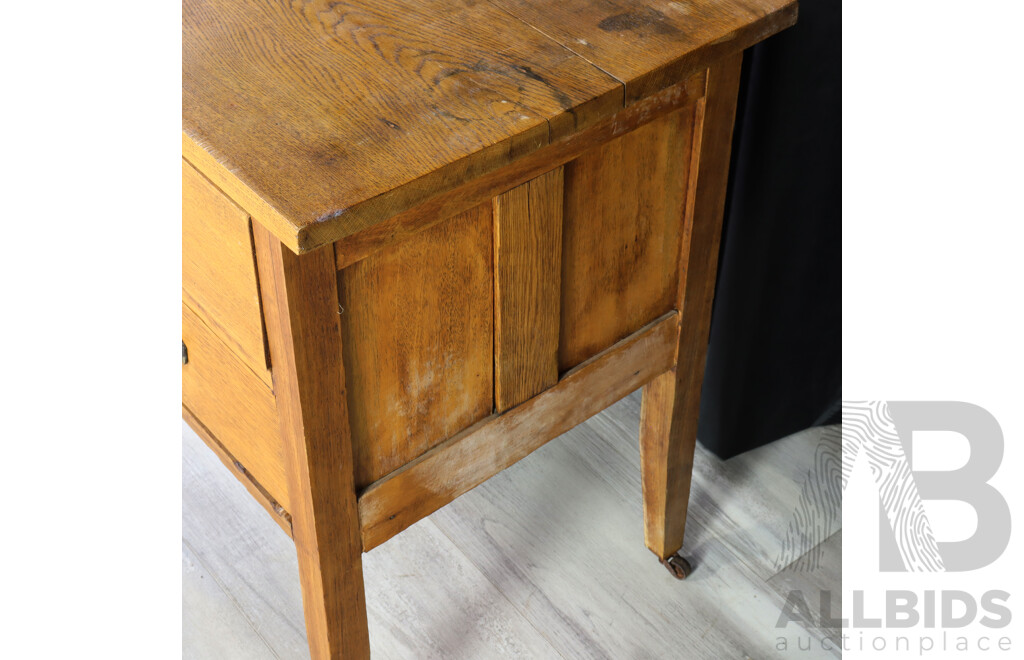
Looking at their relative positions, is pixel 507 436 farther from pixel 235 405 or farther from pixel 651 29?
pixel 651 29

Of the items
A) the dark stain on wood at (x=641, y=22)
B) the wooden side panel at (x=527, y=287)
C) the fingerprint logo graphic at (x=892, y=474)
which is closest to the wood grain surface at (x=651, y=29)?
the dark stain on wood at (x=641, y=22)

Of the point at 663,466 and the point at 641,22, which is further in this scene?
the point at 663,466

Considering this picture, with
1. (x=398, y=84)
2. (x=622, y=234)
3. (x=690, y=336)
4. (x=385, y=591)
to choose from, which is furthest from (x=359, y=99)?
(x=385, y=591)

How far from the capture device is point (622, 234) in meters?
0.98

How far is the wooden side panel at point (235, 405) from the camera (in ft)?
2.97

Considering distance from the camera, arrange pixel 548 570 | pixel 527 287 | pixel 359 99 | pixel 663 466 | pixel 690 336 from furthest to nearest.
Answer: pixel 548 570, pixel 663 466, pixel 690 336, pixel 527 287, pixel 359 99

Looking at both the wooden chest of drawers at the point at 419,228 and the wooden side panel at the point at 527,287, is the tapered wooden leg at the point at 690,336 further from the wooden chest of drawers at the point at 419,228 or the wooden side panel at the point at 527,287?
the wooden side panel at the point at 527,287

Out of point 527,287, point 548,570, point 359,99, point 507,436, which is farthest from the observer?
point 548,570

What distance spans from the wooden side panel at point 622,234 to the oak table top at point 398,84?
0.30ft

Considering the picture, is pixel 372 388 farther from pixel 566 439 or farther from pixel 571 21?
pixel 566 439

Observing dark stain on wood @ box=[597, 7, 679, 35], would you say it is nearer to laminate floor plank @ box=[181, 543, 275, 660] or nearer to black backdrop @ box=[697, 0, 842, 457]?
black backdrop @ box=[697, 0, 842, 457]

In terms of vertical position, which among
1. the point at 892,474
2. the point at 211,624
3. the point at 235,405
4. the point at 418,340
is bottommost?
the point at 211,624

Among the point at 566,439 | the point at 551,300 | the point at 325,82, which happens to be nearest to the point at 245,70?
the point at 325,82

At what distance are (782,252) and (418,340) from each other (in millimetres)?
674
